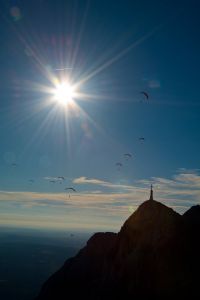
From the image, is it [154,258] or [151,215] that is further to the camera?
[151,215]

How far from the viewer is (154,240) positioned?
148 feet

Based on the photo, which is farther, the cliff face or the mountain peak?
the mountain peak

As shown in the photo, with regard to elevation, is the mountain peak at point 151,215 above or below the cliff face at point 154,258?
above

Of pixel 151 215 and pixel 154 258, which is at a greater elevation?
pixel 151 215

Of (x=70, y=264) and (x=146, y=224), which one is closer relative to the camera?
(x=146, y=224)

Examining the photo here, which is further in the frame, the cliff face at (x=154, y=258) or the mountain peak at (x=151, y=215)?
the mountain peak at (x=151, y=215)

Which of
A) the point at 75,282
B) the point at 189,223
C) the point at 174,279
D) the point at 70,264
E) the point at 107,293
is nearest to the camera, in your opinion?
the point at 174,279

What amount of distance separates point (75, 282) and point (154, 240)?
45.1 metres

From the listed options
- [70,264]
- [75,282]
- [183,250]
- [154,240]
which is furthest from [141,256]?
[70,264]

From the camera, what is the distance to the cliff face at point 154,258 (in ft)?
131

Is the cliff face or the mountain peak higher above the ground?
the mountain peak

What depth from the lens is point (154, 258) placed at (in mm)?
43156

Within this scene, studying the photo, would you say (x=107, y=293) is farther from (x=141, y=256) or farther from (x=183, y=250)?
(x=183, y=250)

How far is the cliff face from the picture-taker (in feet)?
131
